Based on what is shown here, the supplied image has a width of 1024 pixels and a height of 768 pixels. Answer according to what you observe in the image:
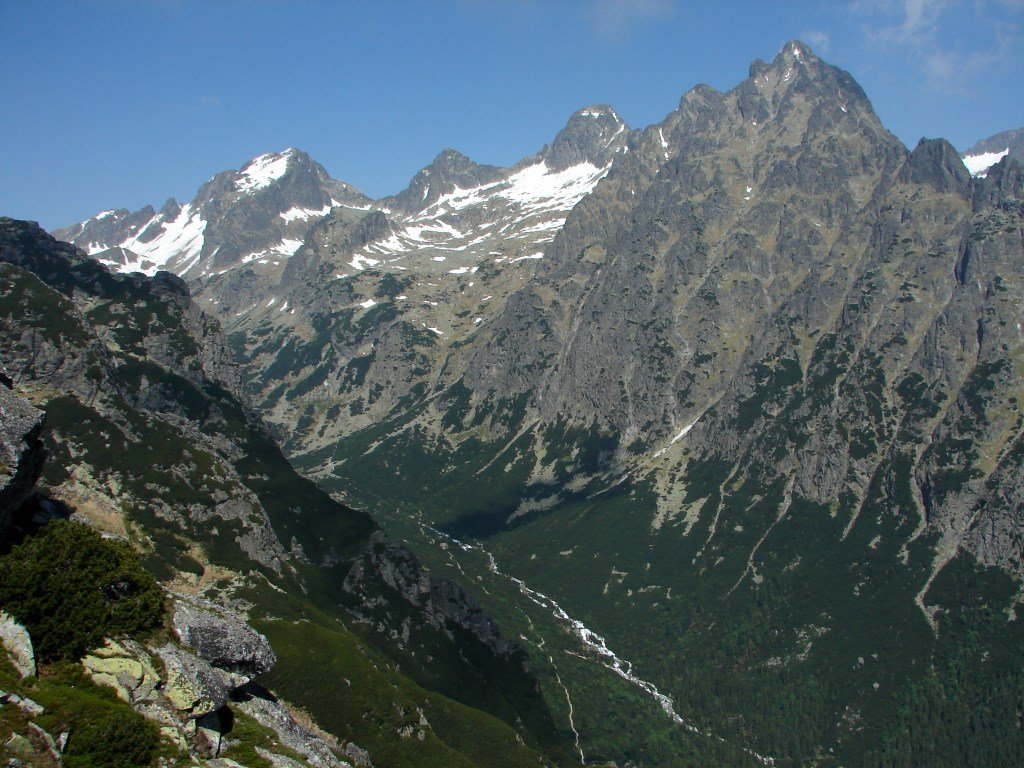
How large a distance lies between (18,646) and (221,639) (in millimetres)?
17471

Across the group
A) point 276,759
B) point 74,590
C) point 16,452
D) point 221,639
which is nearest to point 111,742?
point 74,590

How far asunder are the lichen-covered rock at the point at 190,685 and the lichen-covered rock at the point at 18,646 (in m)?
8.05

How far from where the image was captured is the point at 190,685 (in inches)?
1820

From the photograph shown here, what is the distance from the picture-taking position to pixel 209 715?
4853 centimetres

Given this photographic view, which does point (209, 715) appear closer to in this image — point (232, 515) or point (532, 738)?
point (232, 515)

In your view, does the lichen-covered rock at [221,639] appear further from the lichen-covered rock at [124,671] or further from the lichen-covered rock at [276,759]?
the lichen-covered rock at [124,671]

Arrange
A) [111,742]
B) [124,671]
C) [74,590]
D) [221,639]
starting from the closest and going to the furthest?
[111,742], [124,671], [74,590], [221,639]

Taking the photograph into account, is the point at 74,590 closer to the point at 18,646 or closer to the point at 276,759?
A: the point at 18,646

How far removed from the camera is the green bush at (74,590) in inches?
1715

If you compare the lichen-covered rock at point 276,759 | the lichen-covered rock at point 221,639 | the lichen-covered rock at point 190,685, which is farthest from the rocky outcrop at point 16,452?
the lichen-covered rock at point 276,759

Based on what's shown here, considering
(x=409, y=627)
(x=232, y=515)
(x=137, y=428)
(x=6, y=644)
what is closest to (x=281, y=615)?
(x=232, y=515)

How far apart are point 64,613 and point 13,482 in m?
13.8

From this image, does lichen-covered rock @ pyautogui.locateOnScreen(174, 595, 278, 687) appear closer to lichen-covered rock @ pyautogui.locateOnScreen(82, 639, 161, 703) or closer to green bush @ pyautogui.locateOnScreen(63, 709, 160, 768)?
lichen-covered rock @ pyautogui.locateOnScreen(82, 639, 161, 703)

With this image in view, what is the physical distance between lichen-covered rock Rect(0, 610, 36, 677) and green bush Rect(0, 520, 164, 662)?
1.59 metres
